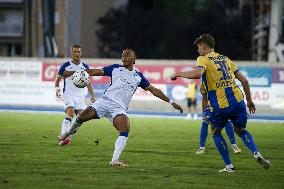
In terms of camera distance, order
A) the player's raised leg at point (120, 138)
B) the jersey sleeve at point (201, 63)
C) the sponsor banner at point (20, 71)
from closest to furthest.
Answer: the jersey sleeve at point (201, 63)
the player's raised leg at point (120, 138)
the sponsor banner at point (20, 71)

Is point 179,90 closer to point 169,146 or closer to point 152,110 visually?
point 152,110

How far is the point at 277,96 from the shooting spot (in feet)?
119

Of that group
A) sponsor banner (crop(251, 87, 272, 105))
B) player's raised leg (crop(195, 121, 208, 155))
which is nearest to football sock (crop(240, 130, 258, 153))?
player's raised leg (crop(195, 121, 208, 155))

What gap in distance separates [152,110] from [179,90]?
5.28ft

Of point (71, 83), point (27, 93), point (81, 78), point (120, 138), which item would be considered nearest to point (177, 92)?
point (27, 93)

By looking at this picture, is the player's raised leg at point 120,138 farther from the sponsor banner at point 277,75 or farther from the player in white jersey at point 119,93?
the sponsor banner at point 277,75

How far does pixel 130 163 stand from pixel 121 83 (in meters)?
1.49

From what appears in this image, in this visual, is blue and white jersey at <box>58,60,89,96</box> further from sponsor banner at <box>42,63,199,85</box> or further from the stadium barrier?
sponsor banner at <box>42,63,199,85</box>

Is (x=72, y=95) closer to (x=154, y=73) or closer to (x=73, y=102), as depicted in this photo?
(x=73, y=102)

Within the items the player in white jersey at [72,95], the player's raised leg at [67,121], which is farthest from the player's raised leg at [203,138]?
the player's raised leg at [67,121]

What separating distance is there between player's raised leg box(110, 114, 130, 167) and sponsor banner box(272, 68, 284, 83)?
23.9m

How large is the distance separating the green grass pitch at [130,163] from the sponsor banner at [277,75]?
14284 millimetres

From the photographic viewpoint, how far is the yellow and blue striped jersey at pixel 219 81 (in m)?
12.7

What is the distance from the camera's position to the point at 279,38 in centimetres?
5559
